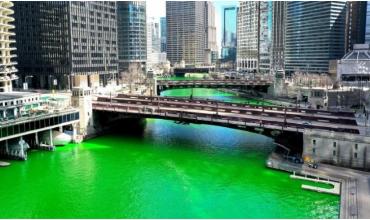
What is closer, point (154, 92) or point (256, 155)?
point (256, 155)

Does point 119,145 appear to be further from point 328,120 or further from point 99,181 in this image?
point 328,120

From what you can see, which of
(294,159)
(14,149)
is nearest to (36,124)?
(14,149)

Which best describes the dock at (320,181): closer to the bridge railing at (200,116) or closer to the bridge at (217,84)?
the bridge railing at (200,116)

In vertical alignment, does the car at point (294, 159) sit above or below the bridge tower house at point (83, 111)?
below

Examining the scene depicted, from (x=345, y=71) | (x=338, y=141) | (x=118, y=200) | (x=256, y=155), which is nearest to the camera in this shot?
(x=118, y=200)

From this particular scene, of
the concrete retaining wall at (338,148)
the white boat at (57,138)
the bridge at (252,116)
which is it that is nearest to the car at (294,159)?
the concrete retaining wall at (338,148)

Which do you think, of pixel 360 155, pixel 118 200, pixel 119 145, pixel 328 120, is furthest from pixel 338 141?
pixel 119 145

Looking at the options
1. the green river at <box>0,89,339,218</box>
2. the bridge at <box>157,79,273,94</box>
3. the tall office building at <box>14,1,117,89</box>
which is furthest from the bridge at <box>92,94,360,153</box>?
the tall office building at <box>14,1,117,89</box>
